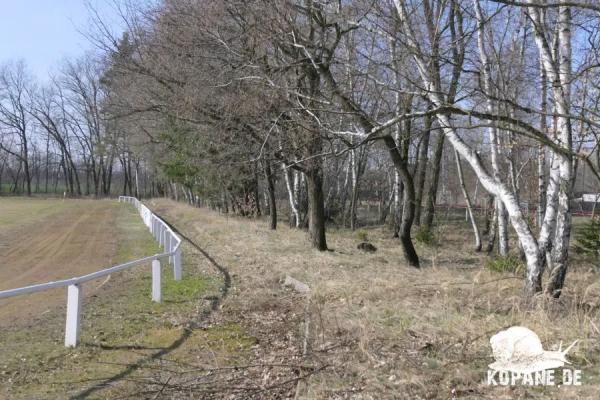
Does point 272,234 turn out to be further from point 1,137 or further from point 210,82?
point 1,137

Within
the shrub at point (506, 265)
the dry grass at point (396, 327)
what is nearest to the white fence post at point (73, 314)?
the dry grass at point (396, 327)

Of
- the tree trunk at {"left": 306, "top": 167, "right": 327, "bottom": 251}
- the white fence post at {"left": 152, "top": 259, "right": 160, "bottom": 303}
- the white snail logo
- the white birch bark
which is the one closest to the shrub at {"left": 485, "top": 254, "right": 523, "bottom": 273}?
the white birch bark

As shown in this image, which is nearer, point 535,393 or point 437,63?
point 535,393

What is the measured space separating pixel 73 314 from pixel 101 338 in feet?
2.34

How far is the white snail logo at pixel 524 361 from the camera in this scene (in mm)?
5055

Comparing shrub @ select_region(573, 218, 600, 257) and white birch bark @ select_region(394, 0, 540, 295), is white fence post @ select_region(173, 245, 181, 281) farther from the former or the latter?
shrub @ select_region(573, 218, 600, 257)

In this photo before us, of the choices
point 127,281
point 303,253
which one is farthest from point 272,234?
point 127,281

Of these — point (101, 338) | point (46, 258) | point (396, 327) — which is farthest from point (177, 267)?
point (46, 258)

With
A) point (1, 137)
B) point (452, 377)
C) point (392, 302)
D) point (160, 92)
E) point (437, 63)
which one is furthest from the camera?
point (1, 137)

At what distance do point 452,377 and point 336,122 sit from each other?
10680 mm

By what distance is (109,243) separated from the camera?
73.7ft

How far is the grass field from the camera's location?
548cm

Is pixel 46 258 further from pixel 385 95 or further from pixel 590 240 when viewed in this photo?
pixel 590 240

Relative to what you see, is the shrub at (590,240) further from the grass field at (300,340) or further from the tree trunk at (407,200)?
the grass field at (300,340)
